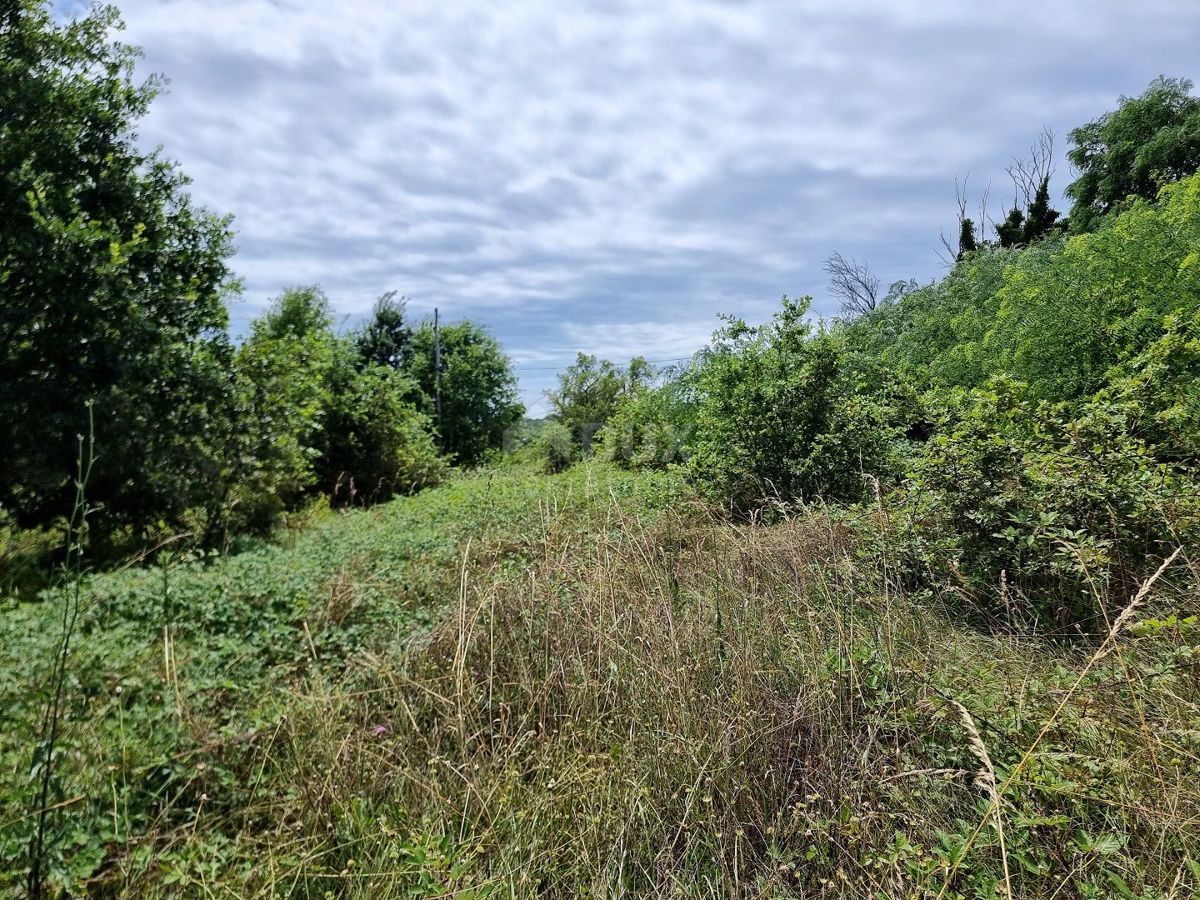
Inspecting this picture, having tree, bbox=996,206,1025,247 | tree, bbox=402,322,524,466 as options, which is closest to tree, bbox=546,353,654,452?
tree, bbox=402,322,524,466

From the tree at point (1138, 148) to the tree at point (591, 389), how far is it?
37.8 feet

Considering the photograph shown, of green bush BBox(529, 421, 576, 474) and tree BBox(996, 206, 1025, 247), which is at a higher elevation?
tree BBox(996, 206, 1025, 247)

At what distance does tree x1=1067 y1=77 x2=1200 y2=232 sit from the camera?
14297mm

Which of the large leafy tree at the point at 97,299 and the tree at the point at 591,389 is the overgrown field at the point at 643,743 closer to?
the large leafy tree at the point at 97,299

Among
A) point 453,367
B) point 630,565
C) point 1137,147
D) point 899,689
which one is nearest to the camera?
point 899,689

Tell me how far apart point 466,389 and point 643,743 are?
17.7m

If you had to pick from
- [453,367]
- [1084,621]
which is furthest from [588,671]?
[453,367]

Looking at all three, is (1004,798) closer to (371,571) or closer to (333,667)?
(333,667)

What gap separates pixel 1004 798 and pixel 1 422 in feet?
23.8

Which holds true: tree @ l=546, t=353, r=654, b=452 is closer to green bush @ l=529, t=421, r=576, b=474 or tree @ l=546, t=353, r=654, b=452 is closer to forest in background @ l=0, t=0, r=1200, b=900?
green bush @ l=529, t=421, r=576, b=474

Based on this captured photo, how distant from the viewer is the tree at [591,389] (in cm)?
1898

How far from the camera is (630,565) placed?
309 cm

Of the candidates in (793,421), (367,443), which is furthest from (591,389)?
(793,421)

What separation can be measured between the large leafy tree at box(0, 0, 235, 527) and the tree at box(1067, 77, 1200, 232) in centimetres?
1689
